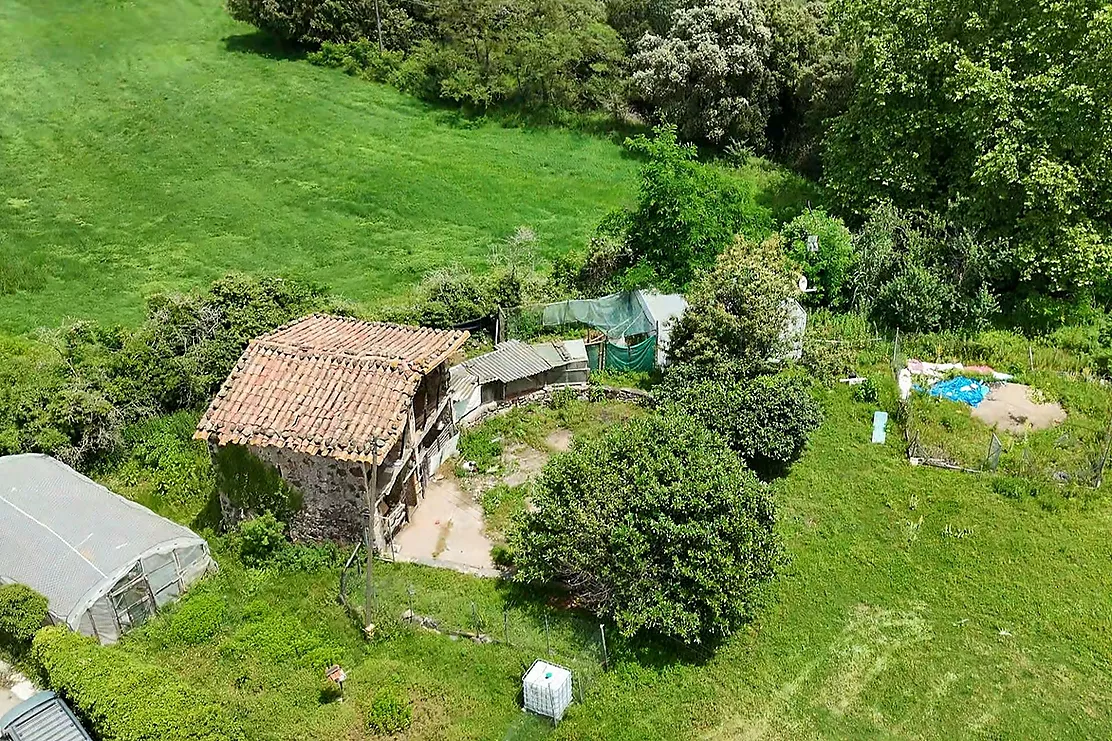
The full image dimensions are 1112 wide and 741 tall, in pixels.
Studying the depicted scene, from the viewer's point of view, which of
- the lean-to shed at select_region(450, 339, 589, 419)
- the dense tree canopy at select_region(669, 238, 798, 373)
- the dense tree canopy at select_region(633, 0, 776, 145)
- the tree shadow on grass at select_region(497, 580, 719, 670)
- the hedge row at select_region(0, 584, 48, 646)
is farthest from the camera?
the dense tree canopy at select_region(633, 0, 776, 145)

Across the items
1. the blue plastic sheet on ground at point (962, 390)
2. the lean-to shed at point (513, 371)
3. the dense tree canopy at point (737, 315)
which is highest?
the dense tree canopy at point (737, 315)

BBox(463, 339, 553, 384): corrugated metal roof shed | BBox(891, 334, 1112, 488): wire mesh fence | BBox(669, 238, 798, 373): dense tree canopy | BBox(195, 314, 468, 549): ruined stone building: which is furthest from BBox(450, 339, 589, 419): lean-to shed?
BBox(891, 334, 1112, 488): wire mesh fence

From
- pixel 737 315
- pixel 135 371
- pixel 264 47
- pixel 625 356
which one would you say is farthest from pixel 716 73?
pixel 135 371

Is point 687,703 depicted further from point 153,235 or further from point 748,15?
point 748,15

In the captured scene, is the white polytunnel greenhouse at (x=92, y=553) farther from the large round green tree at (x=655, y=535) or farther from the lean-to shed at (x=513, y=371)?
the lean-to shed at (x=513, y=371)

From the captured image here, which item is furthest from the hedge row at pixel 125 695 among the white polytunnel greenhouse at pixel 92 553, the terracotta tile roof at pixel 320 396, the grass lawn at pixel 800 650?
the terracotta tile roof at pixel 320 396

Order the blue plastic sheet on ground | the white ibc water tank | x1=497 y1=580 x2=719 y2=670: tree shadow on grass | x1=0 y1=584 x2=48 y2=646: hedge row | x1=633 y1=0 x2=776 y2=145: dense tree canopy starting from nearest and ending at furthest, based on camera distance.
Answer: the white ibc water tank, x1=0 y1=584 x2=48 y2=646: hedge row, x1=497 y1=580 x2=719 y2=670: tree shadow on grass, the blue plastic sheet on ground, x1=633 y1=0 x2=776 y2=145: dense tree canopy

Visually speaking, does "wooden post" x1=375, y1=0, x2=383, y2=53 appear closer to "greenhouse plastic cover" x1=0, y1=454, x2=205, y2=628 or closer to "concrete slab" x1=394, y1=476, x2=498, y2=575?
"concrete slab" x1=394, y1=476, x2=498, y2=575
